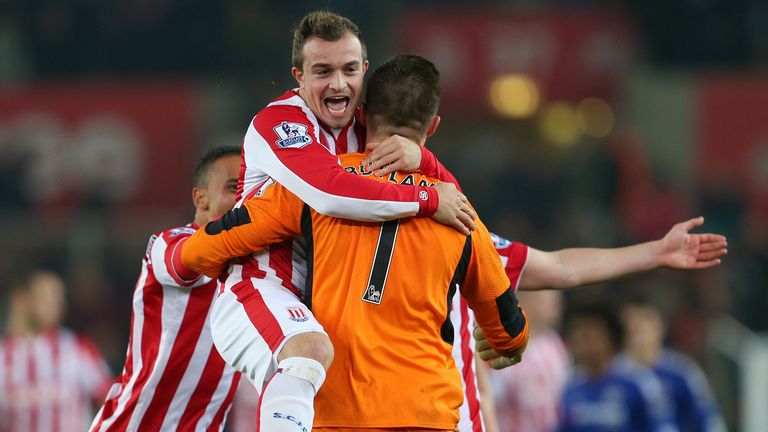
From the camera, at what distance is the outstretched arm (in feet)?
15.7

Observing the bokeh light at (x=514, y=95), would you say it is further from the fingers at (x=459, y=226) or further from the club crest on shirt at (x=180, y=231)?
the fingers at (x=459, y=226)

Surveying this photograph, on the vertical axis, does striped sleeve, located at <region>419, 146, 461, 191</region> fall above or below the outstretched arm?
above

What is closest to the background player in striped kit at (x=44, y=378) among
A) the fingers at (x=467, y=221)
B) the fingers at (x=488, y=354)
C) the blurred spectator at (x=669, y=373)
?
the blurred spectator at (x=669, y=373)

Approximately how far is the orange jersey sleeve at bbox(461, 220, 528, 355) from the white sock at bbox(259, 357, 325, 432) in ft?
2.17

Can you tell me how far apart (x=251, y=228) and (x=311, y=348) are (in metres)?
0.55

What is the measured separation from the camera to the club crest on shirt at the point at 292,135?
4.27 m

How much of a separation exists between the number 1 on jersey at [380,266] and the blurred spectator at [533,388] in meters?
5.69

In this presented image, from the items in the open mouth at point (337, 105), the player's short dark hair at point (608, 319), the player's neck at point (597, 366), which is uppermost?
the open mouth at point (337, 105)

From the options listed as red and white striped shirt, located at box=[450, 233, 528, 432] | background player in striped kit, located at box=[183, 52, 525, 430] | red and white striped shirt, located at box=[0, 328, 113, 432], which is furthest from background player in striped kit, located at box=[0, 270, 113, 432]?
background player in striped kit, located at box=[183, 52, 525, 430]

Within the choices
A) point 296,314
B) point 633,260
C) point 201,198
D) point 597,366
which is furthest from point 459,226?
Answer: point 597,366

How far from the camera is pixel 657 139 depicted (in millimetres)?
15250

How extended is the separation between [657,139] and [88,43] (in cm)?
696

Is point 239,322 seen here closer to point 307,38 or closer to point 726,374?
point 307,38

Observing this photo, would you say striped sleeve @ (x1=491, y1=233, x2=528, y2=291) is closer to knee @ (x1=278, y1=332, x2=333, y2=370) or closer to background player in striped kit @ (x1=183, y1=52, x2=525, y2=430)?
background player in striped kit @ (x1=183, y1=52, x2=525, y2=430)
